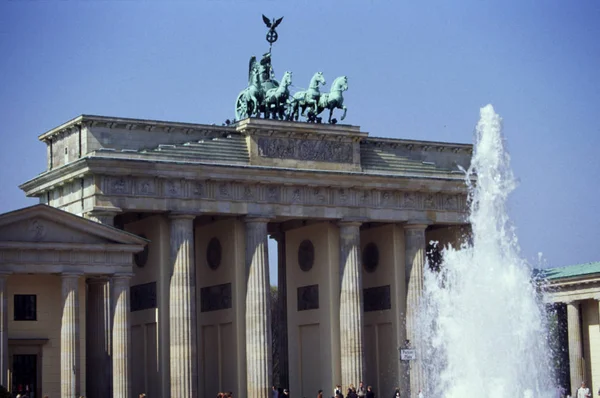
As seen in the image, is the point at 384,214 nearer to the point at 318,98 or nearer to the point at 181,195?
the point at 318,98

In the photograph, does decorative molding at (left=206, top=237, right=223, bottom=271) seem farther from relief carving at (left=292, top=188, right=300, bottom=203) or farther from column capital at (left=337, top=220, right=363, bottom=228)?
column capital at (left=337, top=220, right=363, bottom=228)

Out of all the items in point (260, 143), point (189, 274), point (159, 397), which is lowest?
point (159, 397)

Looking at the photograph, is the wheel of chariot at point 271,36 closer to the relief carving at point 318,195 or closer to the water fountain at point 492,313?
the relief carving at point 318,195

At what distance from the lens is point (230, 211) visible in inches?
2598

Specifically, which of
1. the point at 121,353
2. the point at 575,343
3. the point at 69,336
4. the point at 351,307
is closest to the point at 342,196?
the point at 351,307

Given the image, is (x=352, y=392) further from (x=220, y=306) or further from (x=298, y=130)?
(x=298, y=130)

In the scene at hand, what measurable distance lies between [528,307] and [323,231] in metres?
24.5

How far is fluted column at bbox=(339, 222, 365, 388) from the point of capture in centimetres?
6906

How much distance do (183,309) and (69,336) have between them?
1007 centimetres

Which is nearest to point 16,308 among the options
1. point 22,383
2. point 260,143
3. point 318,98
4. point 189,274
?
point 22,383

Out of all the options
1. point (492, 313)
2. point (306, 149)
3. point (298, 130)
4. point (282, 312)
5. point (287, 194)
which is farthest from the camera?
point (282, 312)

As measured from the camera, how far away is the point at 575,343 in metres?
72.7

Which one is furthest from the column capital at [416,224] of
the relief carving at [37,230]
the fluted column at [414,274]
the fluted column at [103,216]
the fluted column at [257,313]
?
the relief carving at [37,230]

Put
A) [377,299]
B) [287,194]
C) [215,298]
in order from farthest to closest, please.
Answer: [377,299] < [215,298] < [287,194]
